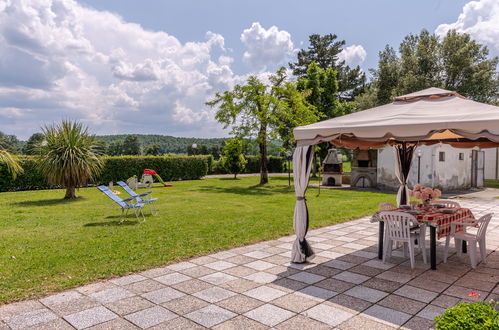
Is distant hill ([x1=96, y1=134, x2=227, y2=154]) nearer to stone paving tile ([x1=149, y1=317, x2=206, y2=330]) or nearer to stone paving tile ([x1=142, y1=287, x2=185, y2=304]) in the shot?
stone paving tile ([x1=142, y1=287, x2=185, y2=304])

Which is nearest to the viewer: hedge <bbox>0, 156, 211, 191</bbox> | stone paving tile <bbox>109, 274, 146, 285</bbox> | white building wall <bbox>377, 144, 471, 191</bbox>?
stone paving tile <bbox>109, 274, 146, 285</bbox>

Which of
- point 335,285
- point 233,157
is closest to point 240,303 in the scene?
point 335,285

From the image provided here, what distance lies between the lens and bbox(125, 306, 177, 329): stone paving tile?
10.3ft

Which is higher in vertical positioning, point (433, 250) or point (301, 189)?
point (301, 189)

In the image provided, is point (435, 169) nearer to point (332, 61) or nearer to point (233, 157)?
point (233, 157)

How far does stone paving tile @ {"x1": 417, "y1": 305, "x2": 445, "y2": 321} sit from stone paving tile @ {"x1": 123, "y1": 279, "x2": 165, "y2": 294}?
112 inches

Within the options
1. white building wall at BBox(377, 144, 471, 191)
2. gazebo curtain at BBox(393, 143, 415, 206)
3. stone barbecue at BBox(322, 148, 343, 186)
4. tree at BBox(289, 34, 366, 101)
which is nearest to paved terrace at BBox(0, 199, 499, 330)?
gazebo curtain at BBox(393, 143, 415, 206)

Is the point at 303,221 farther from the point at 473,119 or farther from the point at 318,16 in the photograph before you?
the point at 318,16

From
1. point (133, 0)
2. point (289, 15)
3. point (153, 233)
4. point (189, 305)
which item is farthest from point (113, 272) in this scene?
point (289, 15)

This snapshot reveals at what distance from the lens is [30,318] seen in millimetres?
3248

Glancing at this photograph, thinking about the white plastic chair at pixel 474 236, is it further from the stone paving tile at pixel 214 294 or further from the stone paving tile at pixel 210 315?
the stone paving tile at pixel 210 315

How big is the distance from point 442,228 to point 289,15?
7.57 metres

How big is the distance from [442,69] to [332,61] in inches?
541

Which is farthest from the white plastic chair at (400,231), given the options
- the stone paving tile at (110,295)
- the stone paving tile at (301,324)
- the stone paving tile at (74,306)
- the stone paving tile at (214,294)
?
the stone paving tile at (74,306)
